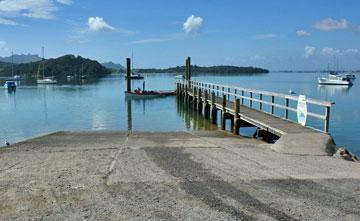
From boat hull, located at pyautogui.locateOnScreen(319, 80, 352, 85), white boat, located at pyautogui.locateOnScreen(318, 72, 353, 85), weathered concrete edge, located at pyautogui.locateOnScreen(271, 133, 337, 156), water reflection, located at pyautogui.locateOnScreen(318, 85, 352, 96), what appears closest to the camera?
weathered concrete edge, located at pyautogui.locateOnScreen(271, 133, 337, 156)

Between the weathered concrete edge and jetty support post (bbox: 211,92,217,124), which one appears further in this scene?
jetty support post (bbox: 211,92,217,124)

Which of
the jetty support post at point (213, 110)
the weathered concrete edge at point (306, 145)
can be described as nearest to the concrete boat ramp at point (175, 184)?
the weathered concrete edge at point (306, 145)

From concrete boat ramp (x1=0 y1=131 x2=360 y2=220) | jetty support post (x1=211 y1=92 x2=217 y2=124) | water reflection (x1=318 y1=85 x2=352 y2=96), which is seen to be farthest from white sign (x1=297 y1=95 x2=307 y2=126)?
water reflection (x1=318 y1=85 x2=352 y2=96)

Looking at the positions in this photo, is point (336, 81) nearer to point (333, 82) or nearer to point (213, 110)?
point (333, 82)

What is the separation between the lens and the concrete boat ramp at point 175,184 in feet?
21.3

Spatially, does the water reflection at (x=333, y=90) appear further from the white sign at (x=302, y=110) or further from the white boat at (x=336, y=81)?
the white sign at (x=302, y=110)

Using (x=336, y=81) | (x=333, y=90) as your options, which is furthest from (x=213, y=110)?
(x=336, y=81)

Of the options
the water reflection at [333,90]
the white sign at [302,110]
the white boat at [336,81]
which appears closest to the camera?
the white sign at [302,110]

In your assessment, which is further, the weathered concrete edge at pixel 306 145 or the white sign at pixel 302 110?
the white sign at pixel 302 110

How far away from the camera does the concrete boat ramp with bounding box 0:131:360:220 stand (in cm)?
648

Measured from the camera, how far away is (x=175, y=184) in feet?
26.0

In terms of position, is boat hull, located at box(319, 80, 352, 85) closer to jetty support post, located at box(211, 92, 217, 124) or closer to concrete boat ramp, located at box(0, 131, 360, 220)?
jetty support post, located at box(211, 92, 217, 124)

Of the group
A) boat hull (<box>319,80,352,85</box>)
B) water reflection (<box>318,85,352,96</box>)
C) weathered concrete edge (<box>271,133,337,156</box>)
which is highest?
weathered concrete edge (<box>271,133,337,156</box>)

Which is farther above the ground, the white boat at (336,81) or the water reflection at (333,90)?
the white boat at (336,81)
